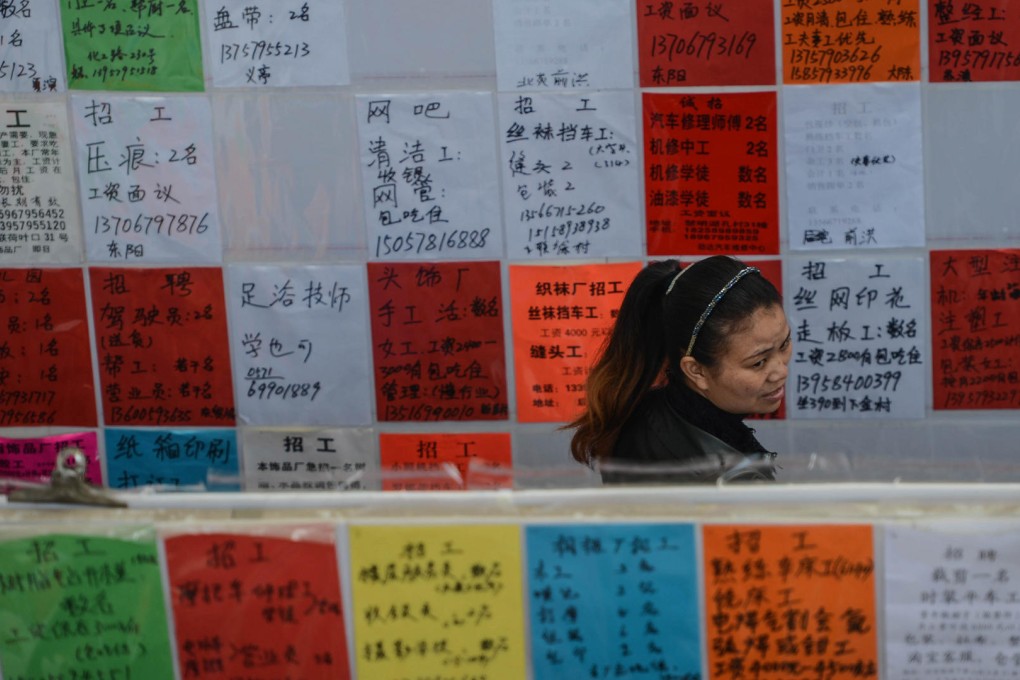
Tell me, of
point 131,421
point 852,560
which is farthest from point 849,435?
point 131,421

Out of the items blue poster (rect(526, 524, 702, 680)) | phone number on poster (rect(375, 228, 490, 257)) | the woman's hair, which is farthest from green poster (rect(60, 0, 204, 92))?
blue poster (rect(526, 524, 702, 680))

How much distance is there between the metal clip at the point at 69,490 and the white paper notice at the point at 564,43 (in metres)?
1.62

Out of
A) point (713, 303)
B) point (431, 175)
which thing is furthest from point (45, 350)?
point (713, 303)

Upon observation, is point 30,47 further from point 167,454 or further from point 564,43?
point 564,43

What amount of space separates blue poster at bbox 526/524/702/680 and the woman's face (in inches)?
35.8

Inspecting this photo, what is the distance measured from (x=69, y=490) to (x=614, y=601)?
0.61 meters

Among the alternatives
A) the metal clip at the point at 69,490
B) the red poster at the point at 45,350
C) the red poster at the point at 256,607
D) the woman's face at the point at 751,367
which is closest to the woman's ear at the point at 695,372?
the woman's face at the point at 751,367

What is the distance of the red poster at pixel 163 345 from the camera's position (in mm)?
2838

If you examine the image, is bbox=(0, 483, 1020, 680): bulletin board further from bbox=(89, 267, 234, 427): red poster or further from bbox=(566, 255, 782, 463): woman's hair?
bbox=(89, 267, 234, 427): red poster

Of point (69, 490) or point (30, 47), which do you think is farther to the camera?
point (30, 47)

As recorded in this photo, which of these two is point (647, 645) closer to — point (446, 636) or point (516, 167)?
point (446, 636)

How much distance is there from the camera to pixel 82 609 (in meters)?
1.26

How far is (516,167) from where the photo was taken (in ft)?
8.71

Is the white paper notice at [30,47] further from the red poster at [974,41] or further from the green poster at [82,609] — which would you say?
the red poster at [974,41]
